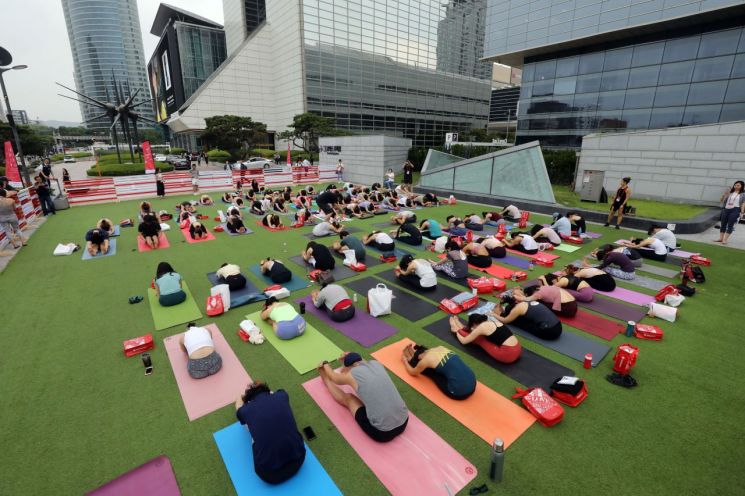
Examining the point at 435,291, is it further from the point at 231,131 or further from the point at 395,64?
the point at 395,64

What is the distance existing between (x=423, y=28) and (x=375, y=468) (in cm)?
6118

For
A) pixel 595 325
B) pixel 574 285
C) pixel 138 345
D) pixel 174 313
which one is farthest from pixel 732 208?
pixel 138 345

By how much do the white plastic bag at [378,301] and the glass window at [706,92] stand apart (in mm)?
28829

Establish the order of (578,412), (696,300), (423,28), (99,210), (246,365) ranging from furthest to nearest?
(423,28) < (99,210) < (696,300) < (246,365) < (578,412)

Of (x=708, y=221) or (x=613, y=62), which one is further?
(x=613, y=62)

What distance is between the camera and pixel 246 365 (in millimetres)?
5758

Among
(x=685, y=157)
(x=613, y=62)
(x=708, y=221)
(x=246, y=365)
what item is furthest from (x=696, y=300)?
(x=613, y=62)

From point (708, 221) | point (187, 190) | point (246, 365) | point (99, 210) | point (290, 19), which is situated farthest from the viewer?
point (290, 19)

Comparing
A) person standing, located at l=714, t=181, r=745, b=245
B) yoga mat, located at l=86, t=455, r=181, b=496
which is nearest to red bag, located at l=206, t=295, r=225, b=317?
yoga mat, located at l=86, t=455, r=181, b=496

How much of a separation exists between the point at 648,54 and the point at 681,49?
1853 mm

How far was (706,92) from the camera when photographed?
2288 cm

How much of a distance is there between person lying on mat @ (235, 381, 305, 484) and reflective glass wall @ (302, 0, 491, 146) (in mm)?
48602

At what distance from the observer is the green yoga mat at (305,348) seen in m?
5.81

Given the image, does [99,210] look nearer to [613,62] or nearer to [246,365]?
[246,365]
